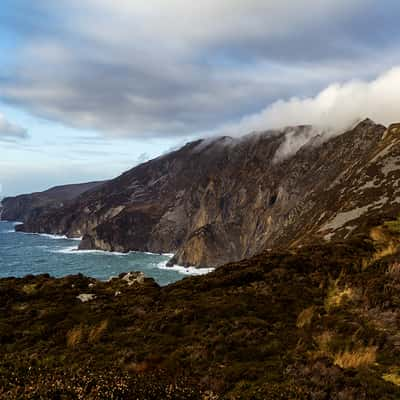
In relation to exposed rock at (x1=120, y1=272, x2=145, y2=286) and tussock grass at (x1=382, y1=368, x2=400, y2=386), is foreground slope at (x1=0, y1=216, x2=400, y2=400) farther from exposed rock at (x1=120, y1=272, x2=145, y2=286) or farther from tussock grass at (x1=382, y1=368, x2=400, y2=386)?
exposed rock at (x1=120, y1=272, x2=145, y2=286)

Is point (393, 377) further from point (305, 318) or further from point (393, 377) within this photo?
point (305, 318)

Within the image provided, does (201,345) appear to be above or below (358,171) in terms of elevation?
below

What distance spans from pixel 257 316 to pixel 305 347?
3.40 m

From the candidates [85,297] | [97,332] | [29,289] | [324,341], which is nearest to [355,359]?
[324,341]

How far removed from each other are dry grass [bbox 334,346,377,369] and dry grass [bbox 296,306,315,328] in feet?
9.63

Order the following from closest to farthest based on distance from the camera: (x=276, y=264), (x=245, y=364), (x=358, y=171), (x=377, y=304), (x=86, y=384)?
(x=86, y=384)
(x=245, y=364)
(x=377, y=304)
(x=276, y=264)
(x=358, y=171)

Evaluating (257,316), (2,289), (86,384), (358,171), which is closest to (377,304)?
(257,316)

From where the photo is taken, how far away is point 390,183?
75875 mm

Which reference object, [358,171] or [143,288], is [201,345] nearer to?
[143,288]

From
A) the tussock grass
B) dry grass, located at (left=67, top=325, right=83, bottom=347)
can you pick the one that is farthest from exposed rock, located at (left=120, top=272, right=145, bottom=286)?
the tussock grass

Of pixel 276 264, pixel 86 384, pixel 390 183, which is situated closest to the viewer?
pixel 86 384

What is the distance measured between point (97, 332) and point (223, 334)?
4.47m

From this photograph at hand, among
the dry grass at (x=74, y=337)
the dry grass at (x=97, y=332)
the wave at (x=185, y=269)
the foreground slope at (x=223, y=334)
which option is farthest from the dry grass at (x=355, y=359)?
the wave at (x=185, y=269)

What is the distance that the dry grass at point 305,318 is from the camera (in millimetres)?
13312
